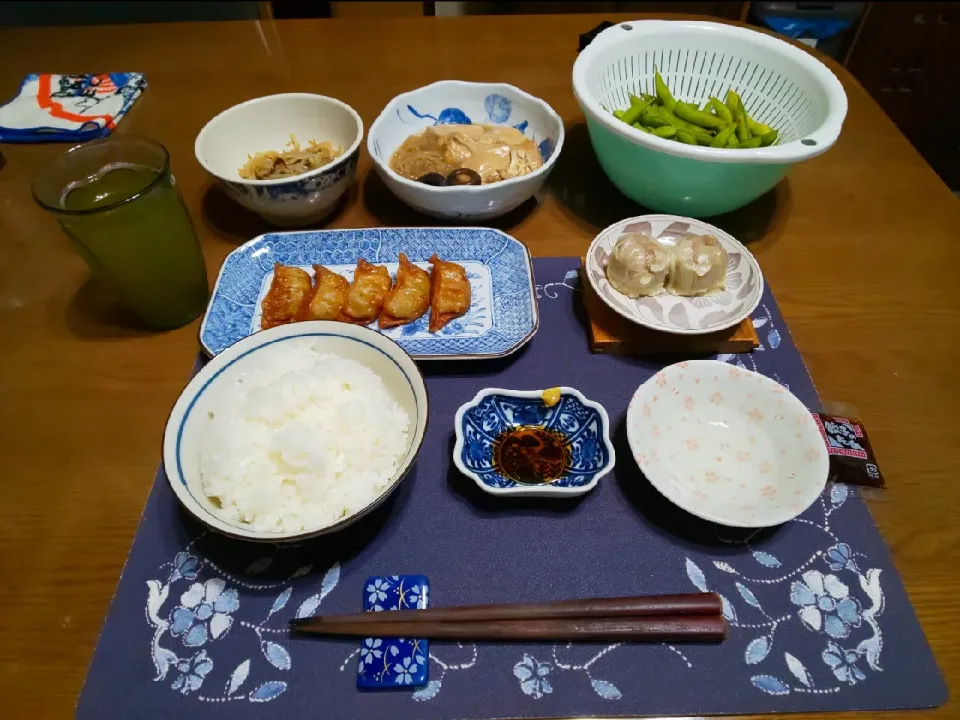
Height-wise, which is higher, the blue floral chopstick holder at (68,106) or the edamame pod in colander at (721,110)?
the edamame pod in colander at (721,110)

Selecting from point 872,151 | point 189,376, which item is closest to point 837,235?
point 872,151

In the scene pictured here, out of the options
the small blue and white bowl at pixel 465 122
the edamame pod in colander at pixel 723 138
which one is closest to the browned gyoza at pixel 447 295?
the small blue and white bowl at pixel 465 122

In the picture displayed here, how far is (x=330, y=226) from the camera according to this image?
1.86 metres

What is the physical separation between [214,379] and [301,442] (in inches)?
9.9

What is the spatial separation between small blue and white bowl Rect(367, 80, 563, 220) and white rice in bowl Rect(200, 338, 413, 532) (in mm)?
623

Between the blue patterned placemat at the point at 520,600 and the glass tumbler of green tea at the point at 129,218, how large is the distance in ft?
1.71

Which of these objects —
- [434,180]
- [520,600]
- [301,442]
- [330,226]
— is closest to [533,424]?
[520,600]

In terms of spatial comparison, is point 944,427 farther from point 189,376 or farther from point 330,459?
point 189,376

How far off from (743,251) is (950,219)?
83cm

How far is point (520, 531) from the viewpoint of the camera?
1.18 meters

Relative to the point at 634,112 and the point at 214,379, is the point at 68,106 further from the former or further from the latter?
the point at 634,112

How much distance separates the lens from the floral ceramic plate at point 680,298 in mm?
1477

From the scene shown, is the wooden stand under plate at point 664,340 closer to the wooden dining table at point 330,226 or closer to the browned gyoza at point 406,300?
the wooden dining table at point 330,226

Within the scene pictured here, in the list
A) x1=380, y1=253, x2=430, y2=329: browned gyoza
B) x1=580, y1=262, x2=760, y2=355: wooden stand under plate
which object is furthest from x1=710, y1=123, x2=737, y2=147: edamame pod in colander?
x1=380, y1=253, x2=430, y2=329: browned gyoza
